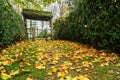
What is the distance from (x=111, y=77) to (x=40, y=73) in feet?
4.83

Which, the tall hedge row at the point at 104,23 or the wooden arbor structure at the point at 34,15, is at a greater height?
the wooden arbor structure at the point at 34,15

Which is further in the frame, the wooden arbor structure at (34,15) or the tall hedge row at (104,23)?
the wooden arbor structure at (34,15)

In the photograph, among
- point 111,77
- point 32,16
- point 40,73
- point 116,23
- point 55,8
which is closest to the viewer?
point 111,77

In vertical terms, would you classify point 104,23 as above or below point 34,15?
below

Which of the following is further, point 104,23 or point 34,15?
point 34,15

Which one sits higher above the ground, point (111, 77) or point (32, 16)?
point (32, 16)

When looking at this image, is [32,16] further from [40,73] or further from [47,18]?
[40,73]

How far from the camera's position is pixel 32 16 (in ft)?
65.1

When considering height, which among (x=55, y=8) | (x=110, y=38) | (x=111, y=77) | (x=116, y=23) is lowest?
(x=111, y=77)

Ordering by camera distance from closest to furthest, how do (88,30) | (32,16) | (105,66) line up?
(105,66) < (88,30) < (32,16)

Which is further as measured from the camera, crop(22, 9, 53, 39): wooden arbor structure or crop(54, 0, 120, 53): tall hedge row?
crop(22, 9, 53, 39): wooden arbor structure

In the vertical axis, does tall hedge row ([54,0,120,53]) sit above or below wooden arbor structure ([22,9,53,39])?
below

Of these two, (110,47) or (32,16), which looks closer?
(110,47)

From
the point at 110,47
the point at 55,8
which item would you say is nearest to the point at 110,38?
the point at 110,47
